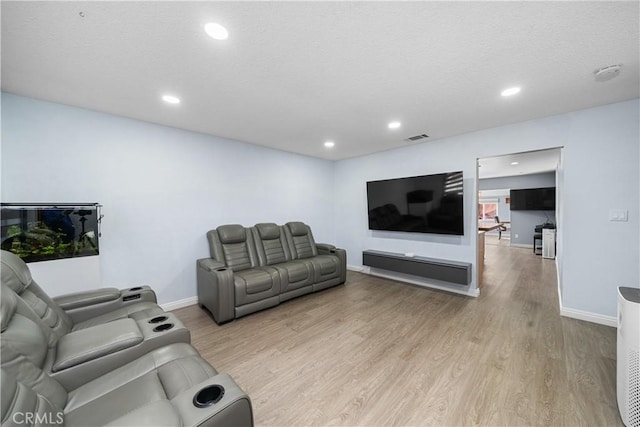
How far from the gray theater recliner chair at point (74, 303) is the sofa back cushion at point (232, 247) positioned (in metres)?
1.16

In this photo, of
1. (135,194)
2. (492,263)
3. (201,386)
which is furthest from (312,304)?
(492,263)

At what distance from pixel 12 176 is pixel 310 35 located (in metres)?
3.14

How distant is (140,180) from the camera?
3027mm

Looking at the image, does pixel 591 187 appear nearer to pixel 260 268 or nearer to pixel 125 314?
pixel 260 268

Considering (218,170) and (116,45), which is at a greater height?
(116,45)

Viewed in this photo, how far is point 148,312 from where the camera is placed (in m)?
1.98

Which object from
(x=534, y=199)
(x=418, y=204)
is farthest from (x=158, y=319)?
(x=534, y=199)

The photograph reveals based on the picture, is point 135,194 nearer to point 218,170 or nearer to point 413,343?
point 218,170

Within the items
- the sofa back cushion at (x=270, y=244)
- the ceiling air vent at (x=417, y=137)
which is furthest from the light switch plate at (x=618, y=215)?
the sofa back cushion at (x=270, y=244)

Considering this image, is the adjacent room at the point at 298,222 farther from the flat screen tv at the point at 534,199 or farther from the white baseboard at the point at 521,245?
the white baseboard at the point at 521,245

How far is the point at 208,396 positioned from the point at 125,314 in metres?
1.51

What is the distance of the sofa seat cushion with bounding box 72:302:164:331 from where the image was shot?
187 centimetres

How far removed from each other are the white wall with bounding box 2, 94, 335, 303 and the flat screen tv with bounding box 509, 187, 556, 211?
8065 mm

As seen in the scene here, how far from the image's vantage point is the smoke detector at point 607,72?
1.90m
